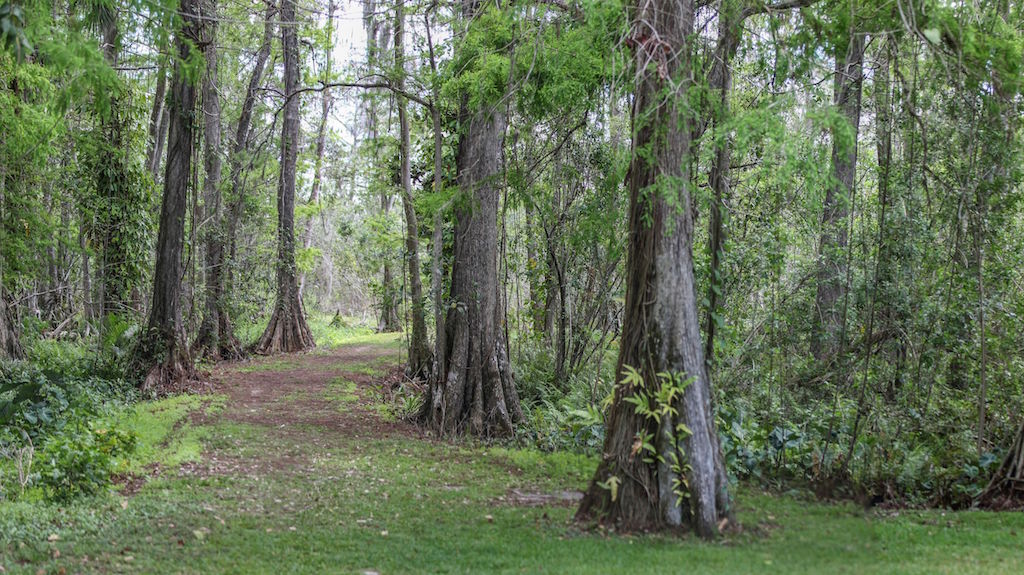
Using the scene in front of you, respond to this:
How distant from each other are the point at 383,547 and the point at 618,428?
76.1 inches

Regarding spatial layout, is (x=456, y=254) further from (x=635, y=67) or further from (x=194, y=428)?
(x=635, y=67)

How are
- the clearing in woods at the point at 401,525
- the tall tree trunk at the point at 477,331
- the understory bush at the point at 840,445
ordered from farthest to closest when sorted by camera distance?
the tall tree trunk at the point at 477,331, the understory bush at the point at 840,445, the clearing in woods at the point at 401,525

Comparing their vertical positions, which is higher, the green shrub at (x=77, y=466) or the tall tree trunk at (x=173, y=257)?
the tall tree trunk at (x=173, y=257)

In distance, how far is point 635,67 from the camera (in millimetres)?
6184

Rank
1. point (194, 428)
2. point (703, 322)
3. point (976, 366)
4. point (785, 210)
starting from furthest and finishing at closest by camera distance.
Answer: point (785, 210) → point (194, 428) → point (976, 366) → point (703, 322)

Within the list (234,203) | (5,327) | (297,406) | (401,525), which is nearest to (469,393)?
(297,406)

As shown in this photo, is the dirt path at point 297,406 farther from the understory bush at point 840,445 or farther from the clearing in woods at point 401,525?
the understory bush at point 840,445

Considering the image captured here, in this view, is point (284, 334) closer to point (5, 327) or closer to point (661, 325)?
point (5, 327)

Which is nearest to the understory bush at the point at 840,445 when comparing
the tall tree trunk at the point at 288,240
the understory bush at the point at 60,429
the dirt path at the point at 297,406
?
the dirt path at the point at 297,406

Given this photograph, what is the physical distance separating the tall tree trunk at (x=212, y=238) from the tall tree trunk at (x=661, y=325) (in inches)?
527

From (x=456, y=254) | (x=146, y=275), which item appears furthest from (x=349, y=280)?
(x=456, y=254)

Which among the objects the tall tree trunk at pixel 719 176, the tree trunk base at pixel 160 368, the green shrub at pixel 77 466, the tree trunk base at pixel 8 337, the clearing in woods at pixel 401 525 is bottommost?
the clearing in woods at pixel 401 525

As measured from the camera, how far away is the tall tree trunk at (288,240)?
18703 millimetres

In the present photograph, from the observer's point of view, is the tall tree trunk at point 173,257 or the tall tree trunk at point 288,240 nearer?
the tall tree trunk at point 173,257
